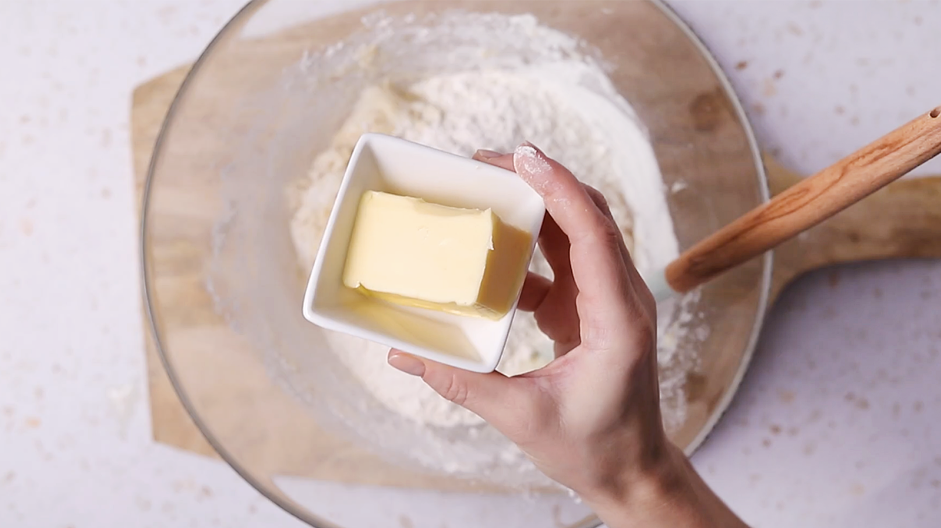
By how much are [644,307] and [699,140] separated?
42 cm

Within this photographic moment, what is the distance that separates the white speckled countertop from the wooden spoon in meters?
0.31

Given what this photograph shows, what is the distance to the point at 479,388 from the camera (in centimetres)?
69

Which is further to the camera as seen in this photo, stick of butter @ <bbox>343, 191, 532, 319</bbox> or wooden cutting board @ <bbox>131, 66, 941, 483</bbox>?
wooden cutting board @ <bbox>131, 66, 941, 483</bbox>

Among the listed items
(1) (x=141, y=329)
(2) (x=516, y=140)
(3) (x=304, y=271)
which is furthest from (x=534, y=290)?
(1) (x=141, y=329)

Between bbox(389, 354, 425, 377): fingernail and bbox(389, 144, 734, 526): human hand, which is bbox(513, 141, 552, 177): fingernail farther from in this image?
bbox(389, 354, 425, 377): fingernail

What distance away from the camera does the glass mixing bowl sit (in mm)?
958

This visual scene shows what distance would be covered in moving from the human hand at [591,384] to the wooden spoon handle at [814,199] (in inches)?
6.3

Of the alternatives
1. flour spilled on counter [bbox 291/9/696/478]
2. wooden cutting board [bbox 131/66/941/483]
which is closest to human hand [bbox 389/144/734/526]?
flour spilled on counter [bbox 291/9/696/478]

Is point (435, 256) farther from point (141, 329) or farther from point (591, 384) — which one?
point (141, 329)

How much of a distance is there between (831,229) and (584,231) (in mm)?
552

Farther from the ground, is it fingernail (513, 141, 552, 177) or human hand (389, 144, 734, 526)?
fingernail (513, 141, 552, 177)

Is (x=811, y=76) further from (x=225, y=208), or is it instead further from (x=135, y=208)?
(x=135, y=208)

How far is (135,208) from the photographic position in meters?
1.12

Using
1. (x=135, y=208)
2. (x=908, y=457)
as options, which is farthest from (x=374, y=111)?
(x=908, y=457)
